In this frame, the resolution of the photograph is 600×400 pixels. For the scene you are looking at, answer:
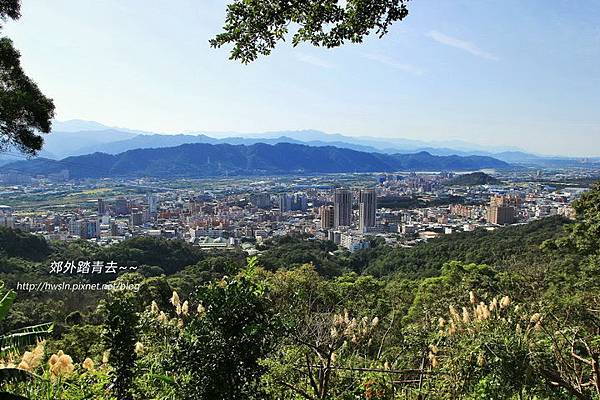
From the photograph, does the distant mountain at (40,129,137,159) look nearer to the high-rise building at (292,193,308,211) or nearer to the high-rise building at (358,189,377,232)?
the high-rise building at (292,193,308,211)

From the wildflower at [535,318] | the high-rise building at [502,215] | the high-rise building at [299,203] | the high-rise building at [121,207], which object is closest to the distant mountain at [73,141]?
the high-rise building at [299,203]

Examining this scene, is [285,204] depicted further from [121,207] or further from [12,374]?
[12,374]

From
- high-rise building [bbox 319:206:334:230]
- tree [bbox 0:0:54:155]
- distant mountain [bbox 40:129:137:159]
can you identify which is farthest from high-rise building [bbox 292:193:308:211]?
distant mountain [bbox 40:129:137:159]

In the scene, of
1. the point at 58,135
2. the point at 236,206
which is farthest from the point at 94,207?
the point at 58,135

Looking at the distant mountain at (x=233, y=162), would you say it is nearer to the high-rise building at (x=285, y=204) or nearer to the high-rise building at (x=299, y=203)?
the high-rise building at (x=285, y=204)

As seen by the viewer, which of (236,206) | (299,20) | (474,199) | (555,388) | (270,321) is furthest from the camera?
(474,199)

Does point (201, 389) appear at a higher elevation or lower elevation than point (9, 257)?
higher

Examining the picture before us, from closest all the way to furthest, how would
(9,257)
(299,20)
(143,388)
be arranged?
(299,20) < (143,388) < (9,257)

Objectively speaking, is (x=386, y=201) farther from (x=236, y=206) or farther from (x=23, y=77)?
(x=23, y=77)
